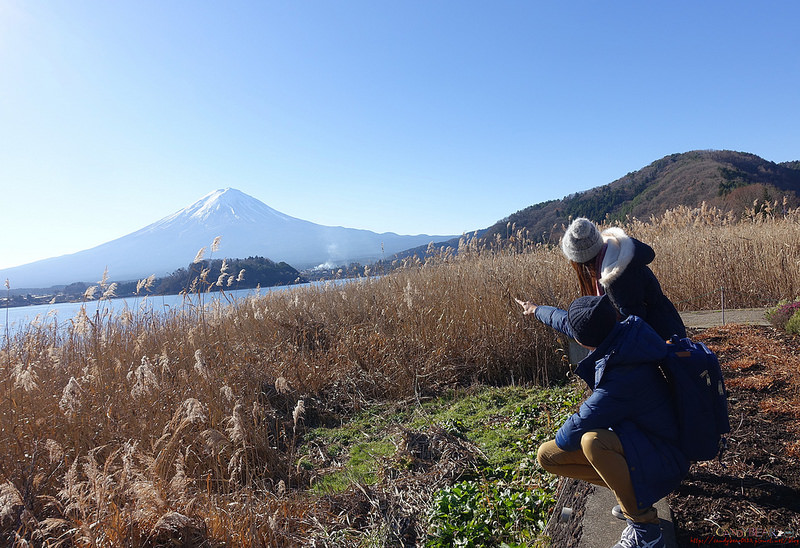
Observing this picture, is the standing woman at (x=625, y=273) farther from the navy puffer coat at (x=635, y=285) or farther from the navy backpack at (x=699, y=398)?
the navy backpack at (x=699, y=398)

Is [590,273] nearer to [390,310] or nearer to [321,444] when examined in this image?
[321,444]

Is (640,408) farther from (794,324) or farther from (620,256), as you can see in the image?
(794,324)

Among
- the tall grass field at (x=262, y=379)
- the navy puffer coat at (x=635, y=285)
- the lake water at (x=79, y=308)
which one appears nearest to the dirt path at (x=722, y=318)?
the tall grass field at (x=262, y=379)

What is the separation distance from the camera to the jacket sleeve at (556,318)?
2.10 m

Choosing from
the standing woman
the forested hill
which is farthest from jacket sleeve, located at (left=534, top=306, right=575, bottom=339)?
the forested hill

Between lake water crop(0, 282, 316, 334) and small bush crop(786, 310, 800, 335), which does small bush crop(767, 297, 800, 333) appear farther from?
lake water crop(0, 282, 316, 334)

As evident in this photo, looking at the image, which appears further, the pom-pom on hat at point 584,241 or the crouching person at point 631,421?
the pom-pom on hat at point 584,241

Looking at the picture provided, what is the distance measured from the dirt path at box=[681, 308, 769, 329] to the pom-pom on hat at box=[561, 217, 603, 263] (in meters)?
3.54

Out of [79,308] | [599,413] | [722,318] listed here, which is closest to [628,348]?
[599,413]

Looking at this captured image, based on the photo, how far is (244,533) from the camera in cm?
255

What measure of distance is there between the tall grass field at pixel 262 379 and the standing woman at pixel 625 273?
5.02ft

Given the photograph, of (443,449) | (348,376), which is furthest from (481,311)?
(443,449)

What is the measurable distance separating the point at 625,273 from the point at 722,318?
4.07 metres

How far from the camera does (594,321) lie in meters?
1.83
